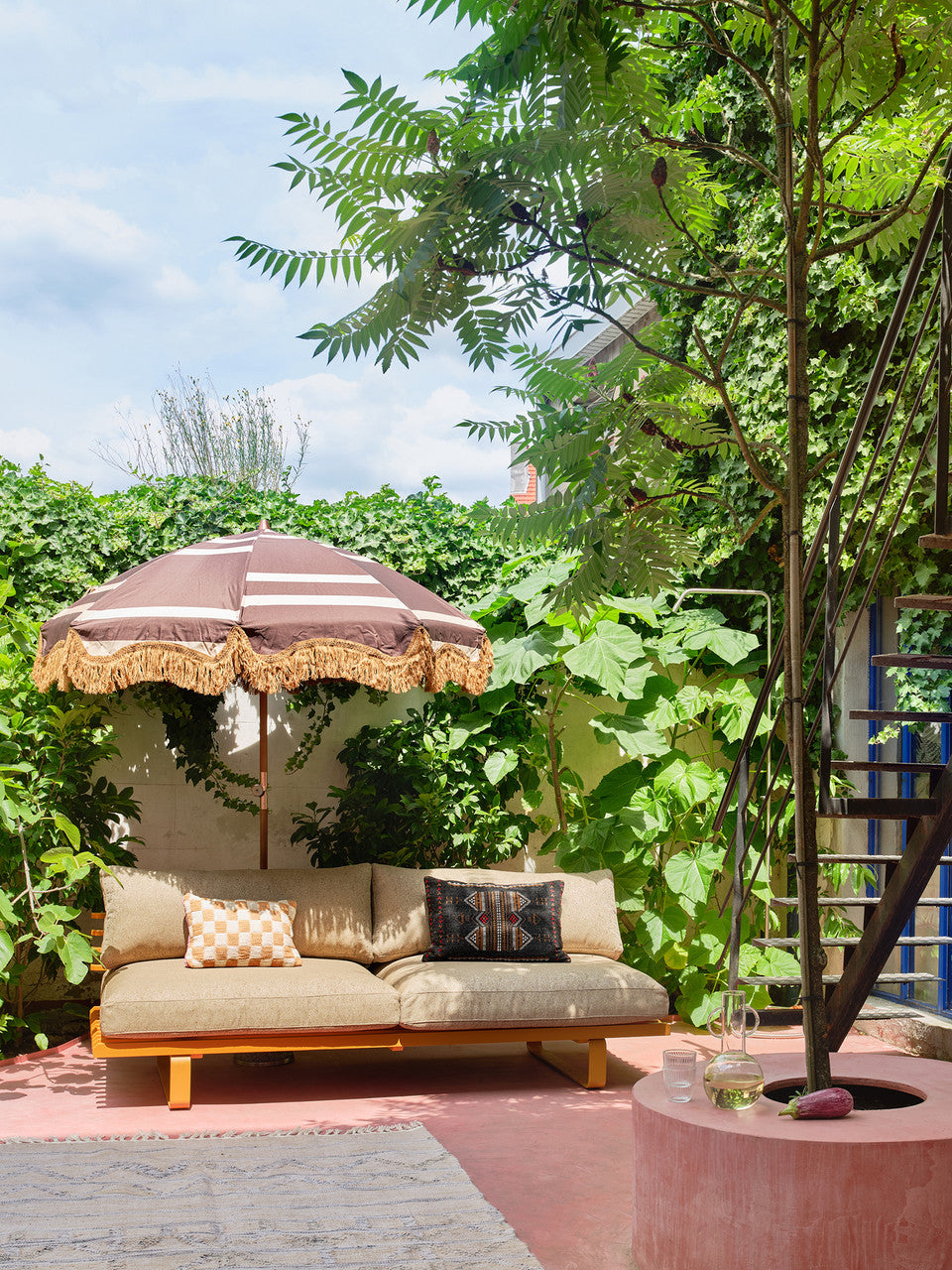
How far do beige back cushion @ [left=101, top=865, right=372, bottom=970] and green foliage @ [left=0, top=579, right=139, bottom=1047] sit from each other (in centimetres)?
16

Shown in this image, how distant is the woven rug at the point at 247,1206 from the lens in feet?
8.82

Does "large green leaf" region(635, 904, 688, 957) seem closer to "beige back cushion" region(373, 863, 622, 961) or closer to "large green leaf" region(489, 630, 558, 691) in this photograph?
"beige back cushion" region(373, 863, 622, 961)

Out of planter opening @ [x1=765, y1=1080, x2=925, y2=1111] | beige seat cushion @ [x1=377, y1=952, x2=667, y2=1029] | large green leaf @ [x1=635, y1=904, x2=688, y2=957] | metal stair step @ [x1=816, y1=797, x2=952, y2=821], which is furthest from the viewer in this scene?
large green leaf @ [x1=635, y1=904, x2=688, y2=957]

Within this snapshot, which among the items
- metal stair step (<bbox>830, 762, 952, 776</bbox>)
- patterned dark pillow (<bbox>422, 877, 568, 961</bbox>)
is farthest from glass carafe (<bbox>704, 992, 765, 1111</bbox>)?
patterned dark pillow (<bbox>422, 877, 568, 961</bbox>)

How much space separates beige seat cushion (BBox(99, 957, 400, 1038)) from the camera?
395 centimetres

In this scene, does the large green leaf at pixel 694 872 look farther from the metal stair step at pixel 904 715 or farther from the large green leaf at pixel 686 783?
the metal stair step at pixel 904 715

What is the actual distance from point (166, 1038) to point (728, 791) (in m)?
2.17

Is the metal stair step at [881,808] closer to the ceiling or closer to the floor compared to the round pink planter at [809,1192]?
closer to the ceiling

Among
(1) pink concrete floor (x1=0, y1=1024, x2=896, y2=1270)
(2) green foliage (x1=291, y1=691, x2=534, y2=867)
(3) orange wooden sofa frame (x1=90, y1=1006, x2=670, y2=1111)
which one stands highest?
(2) green foliage (x1=291, y1=691, x2=534, y2=867)

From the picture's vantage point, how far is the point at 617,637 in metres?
5.45

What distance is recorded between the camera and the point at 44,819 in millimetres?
4621

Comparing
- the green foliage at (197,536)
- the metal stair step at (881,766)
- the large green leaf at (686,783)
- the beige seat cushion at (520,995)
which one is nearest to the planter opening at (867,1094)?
the metal stair step at (881,766)

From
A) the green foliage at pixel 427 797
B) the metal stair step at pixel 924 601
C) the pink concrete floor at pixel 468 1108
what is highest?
the metal stair step at pixel 924 601

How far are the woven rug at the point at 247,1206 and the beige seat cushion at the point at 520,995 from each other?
598 mm
